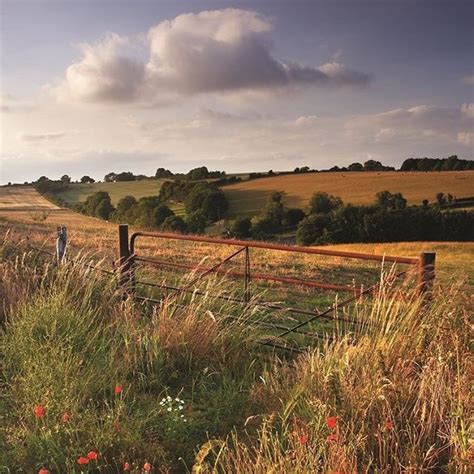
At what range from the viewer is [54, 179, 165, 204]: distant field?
76.0m

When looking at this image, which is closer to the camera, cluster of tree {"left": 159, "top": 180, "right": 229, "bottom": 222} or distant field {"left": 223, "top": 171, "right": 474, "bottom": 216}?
distant field {"left": 223, "top": 171, "right": 474, "bottom": 216}

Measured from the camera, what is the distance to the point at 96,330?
550 centimetres

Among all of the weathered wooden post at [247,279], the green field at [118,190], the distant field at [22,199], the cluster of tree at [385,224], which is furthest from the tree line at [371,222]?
the weathered wooden post at [247,279]

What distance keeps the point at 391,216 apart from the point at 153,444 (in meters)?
58.6

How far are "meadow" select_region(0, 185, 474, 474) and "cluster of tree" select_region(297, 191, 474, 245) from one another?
5474cm

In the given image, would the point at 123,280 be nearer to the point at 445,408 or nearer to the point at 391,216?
the point at 445,408

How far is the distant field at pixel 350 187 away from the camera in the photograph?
6450 cm

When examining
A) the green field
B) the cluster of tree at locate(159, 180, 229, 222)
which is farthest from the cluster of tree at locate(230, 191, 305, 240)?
the green field

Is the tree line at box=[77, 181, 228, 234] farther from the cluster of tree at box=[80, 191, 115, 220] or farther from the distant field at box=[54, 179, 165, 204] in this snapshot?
the distant field at box=[54, 179, 165, 204]

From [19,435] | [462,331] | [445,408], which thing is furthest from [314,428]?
[19,435]

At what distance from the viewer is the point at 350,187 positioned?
6931 centimetres

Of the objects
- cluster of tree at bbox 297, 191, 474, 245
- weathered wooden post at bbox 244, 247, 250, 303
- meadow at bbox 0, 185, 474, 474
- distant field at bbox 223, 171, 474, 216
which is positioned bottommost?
cluster of tree at bbox 297, 191, 474, 245

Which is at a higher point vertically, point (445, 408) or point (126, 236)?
point (126, 236)

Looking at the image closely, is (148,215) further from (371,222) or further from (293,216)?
(371,222)
